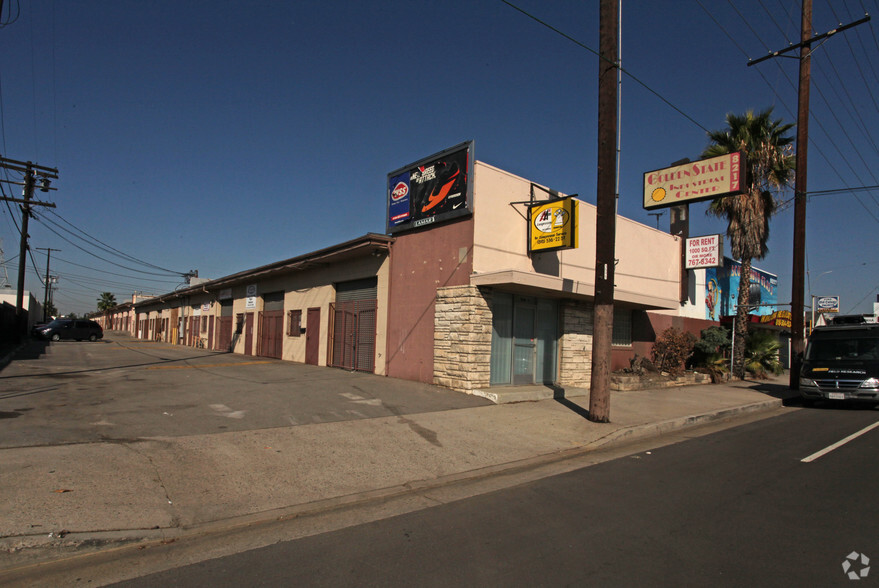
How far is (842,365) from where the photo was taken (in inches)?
544

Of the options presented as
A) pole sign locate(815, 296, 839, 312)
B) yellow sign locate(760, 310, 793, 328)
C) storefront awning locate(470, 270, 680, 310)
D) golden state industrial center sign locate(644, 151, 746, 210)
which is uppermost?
golden state industrial center sign locate(644, 151, 746, 210)

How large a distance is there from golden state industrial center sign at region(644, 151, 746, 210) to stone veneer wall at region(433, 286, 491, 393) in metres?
6.05

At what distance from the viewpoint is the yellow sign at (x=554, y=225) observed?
1244 cm

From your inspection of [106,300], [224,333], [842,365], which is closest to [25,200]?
[224,333]

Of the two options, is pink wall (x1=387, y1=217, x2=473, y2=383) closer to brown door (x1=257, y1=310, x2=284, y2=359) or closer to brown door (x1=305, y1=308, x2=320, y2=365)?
brown door (x1=305, y1=308, x2=320, y2=365)

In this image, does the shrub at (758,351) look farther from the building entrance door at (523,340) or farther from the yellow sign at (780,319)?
the building entrance door at (523,340)

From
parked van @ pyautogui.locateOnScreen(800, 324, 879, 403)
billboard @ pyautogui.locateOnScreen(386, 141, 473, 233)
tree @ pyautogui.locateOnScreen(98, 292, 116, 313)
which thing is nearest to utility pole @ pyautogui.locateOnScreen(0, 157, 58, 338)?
billboard @ pyautogui.locateOnScreen(386, 141, 473, 233)

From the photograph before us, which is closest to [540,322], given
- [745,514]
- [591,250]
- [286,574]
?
[591,250]

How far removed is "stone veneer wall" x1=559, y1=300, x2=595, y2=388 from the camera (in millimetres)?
15242

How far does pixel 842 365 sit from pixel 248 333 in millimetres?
24665

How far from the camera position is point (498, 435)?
9.00m

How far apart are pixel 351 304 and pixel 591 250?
8.12 meters

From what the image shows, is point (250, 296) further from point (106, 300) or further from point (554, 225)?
point (106, 300)

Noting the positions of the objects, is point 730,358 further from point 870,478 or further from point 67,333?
point 67,333
